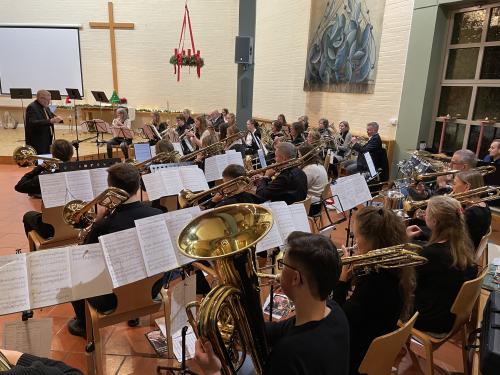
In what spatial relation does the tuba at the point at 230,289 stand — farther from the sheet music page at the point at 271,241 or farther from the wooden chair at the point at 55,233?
the wooden chair at the point at 55,233

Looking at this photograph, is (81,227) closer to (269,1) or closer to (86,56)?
(269,1)

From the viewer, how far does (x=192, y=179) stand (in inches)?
167

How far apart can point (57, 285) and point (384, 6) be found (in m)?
8.28

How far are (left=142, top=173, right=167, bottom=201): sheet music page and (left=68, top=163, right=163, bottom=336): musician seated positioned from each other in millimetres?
833

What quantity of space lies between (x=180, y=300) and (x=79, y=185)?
211 centimetres

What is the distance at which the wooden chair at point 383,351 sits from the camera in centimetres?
183

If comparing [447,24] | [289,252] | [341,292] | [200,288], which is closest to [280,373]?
[289,252]

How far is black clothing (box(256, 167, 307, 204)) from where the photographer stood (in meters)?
4.48

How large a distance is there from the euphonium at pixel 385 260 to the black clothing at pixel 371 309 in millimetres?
72

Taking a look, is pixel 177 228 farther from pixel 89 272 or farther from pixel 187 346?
pixel 187 346

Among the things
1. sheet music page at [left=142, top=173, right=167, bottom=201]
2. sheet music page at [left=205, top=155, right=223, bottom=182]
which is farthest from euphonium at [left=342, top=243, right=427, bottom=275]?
sheet music page at [left=205, top=155, right=223, bottom=182]

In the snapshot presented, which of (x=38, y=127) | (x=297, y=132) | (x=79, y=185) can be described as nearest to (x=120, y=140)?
(x=38, y=127)

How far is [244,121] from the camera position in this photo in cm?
938

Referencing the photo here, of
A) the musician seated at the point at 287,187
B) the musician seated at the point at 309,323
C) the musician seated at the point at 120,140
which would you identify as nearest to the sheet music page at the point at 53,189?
the musician seated at the point at 287,187
